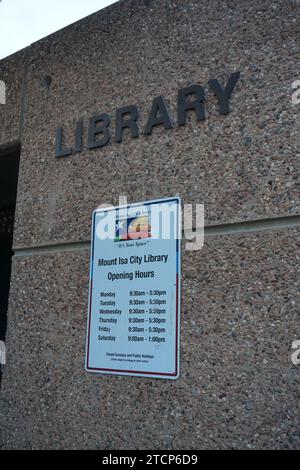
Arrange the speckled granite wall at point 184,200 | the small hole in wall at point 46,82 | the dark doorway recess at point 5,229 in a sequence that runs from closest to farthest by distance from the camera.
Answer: the speckled granite wall at point 184,200, the small hole in wall at point 46,82, the dark doorway recess at point 5,229

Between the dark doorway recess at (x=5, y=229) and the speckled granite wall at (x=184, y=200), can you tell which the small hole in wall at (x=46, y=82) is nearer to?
the speckled granite wall at (x=184, y=200)

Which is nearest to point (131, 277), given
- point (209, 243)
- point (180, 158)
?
point (209, 243)

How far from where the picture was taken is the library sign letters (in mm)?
2387

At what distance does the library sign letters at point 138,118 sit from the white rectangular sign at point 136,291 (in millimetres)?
440

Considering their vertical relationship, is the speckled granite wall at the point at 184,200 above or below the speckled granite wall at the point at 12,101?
below

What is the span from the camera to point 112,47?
2891mm

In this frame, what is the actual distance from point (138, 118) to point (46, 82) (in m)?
0.93

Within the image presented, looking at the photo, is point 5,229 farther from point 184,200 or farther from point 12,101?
point 184,200

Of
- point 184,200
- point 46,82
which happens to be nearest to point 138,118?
point 184,200

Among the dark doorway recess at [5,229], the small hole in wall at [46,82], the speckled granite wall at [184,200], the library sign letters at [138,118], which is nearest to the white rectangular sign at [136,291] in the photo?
the speckled granite wall at [184,200]

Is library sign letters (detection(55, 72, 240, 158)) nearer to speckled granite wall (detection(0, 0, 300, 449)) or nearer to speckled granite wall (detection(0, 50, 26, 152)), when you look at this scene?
speckled granite wall (detection(0, 0, 300, 449))

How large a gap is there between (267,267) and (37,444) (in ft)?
5.40

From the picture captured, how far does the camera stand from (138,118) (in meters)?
2.68

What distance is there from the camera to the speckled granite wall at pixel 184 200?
2059mm
